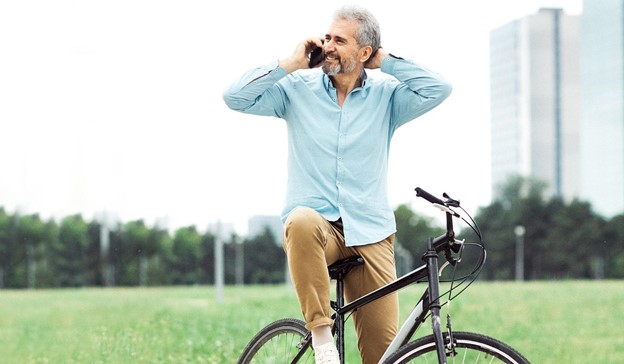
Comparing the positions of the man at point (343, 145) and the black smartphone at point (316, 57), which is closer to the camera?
the man at point (343, 145)

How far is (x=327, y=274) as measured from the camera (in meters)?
3.18

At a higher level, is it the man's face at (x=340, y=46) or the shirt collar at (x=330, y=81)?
the man's face at (x=340, y=46)

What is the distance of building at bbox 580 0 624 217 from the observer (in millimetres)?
94125

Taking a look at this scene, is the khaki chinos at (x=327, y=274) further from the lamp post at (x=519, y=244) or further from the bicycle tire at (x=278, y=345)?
the lamp post at (x=519, y=244)

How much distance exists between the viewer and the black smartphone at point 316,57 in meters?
3.32

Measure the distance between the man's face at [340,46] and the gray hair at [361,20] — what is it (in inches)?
0.8

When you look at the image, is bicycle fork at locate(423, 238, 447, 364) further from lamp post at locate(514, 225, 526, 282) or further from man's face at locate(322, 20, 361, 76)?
lamp post at locate(514, 225, 526, 282)

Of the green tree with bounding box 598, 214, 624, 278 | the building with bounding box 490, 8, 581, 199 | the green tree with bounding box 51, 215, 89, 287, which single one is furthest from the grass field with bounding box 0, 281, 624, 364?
the building with bounding box 490, 8, 581, 199

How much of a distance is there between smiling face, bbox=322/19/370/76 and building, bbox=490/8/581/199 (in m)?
108

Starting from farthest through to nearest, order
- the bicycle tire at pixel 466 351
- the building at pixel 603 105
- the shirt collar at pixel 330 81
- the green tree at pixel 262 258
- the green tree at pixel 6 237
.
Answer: the building at pixel 603 105, the green tree at pixel 262 258, the green tree at pixel 6 237, the shirt collar at pixel 330 81, the bicycle tire at pixel 466 351

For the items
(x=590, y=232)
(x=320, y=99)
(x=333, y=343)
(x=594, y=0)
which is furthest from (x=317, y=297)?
(x=594, y=0)

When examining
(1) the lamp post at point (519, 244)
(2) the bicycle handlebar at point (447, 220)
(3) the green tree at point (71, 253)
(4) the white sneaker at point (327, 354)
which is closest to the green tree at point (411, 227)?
(1) the lamp post at point (519, 244)

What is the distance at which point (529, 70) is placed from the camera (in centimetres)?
11419

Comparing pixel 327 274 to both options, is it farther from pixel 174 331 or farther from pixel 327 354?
pixel 174 331
